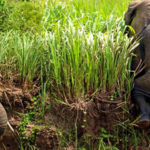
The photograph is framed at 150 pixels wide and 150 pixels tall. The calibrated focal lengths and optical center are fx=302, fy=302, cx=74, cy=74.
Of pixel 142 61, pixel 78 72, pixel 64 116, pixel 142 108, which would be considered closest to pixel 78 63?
pixel 78 72

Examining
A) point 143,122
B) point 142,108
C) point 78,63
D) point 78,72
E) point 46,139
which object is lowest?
point 46,139

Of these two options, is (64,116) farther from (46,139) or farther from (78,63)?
(78,63)

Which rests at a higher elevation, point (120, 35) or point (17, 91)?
point (120, 35)

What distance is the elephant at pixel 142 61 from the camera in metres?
3.23

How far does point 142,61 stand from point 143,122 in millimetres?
696

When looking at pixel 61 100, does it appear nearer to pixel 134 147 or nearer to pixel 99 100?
pixel 99 100

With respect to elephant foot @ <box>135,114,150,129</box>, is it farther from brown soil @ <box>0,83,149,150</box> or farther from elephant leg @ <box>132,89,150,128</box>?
brown soil @ <box>0,83,149,150</box>

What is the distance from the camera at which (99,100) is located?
11.1 feet

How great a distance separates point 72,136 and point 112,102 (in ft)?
1.92

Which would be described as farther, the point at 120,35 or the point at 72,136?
the point at 120,35

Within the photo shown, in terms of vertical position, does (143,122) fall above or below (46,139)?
above

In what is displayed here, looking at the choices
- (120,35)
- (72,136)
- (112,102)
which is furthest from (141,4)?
(72,136)

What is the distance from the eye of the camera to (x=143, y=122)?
10.4ft

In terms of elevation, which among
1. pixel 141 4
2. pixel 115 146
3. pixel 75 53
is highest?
pixel 141 4
